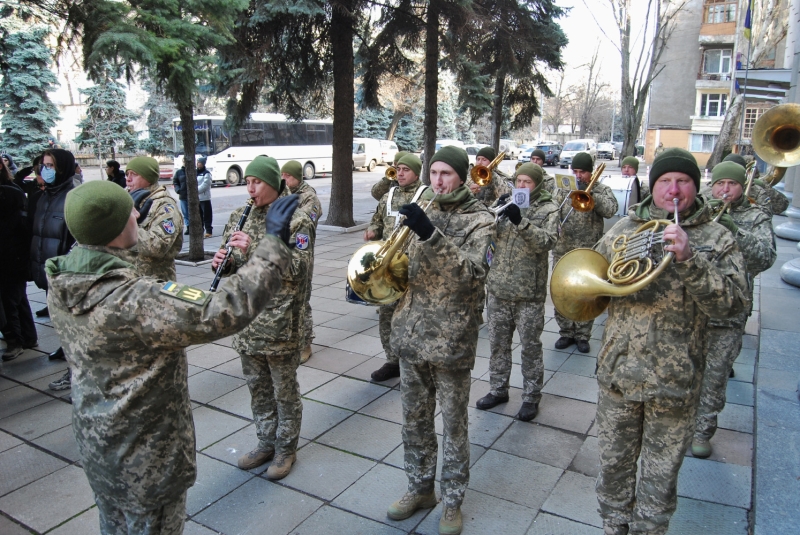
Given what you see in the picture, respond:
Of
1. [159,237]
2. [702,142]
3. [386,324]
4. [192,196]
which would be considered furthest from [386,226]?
[702,142]

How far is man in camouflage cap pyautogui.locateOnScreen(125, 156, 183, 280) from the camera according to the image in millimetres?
4383

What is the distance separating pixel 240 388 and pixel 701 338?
12.9 feet

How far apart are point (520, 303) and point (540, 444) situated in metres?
1.17

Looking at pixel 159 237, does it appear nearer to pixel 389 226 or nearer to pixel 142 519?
pixel 389 226

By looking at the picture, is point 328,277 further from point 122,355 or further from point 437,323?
point 122,355

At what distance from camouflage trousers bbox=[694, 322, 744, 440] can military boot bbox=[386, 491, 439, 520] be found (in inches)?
83.7

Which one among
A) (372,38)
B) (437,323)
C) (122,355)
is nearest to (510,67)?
(372,38)

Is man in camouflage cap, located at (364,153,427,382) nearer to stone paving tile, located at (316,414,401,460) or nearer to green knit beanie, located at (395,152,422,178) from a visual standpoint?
green knit beanie, located at (395,152,422,178)

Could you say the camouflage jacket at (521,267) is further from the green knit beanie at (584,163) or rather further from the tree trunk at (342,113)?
the tree trunk at (342,113)

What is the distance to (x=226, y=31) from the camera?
837cm

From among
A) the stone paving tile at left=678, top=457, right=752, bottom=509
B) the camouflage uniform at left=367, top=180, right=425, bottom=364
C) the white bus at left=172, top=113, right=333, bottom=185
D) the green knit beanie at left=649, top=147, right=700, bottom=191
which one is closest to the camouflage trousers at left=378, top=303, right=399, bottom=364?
the camouflage uniform at left=367, top=180, right=425, bottom=364

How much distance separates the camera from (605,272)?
2.77 m

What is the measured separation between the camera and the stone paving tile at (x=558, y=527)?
326 centimetres

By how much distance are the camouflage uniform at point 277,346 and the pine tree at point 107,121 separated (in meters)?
28.3
